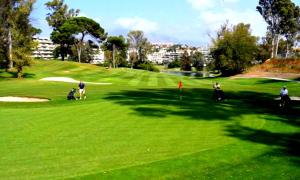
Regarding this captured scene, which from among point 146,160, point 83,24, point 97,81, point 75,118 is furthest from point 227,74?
point 146,160

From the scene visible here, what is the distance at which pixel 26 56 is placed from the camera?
236ft

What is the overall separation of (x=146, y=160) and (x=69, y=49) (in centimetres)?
12740

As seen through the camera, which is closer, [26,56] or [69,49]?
[26,56]

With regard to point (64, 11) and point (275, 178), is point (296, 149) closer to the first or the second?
point (275, 178)

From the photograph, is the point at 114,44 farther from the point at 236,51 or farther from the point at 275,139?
the point at 275,139

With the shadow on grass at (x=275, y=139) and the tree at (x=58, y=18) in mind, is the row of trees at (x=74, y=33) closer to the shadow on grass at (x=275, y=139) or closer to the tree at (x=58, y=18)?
the tree at (x=58, y=18)

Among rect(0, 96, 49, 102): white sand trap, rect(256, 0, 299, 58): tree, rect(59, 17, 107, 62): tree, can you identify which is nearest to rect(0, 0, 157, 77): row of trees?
rect(59, 17, 107, 62): tree

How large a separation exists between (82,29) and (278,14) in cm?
5968

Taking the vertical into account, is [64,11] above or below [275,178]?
above

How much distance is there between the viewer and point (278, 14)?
112 metres

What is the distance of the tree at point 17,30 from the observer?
7262cm

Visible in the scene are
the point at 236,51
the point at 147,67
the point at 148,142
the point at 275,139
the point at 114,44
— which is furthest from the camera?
the point at 147,67

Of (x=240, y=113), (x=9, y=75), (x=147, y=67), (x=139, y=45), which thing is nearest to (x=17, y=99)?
(x=240, y=113)

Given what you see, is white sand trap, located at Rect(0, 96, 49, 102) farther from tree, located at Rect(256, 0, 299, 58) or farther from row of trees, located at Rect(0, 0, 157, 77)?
tree, located at Rect(256, 0, 299, 58)
